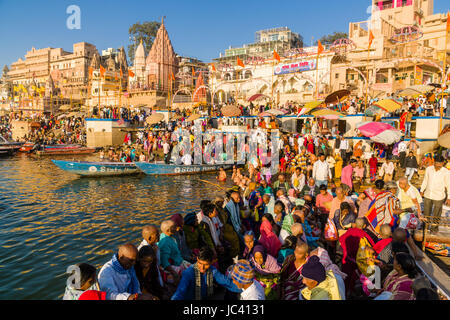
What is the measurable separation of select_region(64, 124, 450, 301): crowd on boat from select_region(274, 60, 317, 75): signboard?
29346 mm

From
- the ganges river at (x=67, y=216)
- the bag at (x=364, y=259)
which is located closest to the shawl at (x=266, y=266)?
the bag at (x=364, y=259)

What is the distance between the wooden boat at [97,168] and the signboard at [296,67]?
2541cm

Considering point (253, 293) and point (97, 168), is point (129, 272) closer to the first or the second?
point (253, 293)

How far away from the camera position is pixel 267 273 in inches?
171

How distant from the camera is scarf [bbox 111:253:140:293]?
148 inches

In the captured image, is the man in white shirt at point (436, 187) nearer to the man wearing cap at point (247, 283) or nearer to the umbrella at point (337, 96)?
the man wearing cap at point (247, 283)

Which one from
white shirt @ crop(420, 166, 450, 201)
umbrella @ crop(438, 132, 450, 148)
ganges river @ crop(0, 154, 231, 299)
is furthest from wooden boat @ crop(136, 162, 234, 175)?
white shirt @ crop(420, 166, 450, 201)

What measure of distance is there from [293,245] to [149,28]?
Answer: 66.6 meters

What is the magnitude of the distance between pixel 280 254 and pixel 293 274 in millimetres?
818

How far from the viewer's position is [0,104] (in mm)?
81188

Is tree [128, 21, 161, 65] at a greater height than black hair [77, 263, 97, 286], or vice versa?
tree [128, 21, 161, 65]

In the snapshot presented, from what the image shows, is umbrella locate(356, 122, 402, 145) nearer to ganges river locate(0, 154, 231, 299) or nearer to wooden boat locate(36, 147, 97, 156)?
ganges river locate(0, 154, 231, 299)
